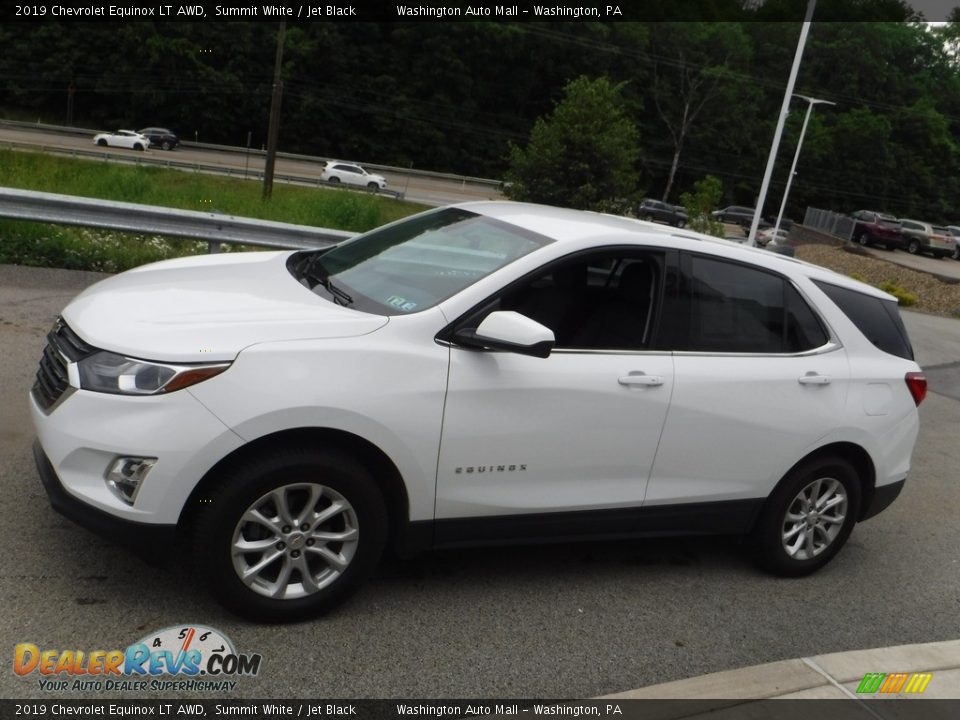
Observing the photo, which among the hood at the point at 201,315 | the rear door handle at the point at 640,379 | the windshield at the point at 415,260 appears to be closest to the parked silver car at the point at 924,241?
the windshield at the point at 415,260

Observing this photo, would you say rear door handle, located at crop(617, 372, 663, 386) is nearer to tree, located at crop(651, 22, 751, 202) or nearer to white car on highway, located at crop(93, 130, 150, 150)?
white car on highway, located at crop(93, 130, 150, 150)

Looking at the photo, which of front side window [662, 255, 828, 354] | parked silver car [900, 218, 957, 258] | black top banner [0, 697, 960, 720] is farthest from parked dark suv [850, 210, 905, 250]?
black top banner [0, 697, 960, 720]

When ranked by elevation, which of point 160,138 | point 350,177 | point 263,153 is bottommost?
point 263,153

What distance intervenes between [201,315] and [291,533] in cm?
93

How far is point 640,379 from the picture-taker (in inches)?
170

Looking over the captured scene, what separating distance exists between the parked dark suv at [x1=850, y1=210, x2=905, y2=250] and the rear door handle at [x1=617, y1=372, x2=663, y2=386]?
49.6m

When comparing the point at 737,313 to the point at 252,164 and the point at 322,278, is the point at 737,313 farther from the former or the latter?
the point at 252,164

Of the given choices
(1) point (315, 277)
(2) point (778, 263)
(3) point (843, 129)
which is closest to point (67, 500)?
(1) point (315, 277)

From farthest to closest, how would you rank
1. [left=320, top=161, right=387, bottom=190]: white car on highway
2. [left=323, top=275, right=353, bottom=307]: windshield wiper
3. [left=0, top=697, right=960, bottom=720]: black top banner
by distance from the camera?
[left=320, top=161, right=387, bottom=190]: white car on highway → [left=323, top=275, right=353, bottom=307]: windshield wiper → [left=0, top=697, right=960, bottom=720]: black top banner

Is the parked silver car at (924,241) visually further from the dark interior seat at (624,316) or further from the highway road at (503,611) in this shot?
the dark interior seat at (624,316)

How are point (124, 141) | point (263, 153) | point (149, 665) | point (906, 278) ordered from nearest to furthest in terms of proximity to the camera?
point (149, 665), point (906, 278), point (124, 141), point (263, 153)

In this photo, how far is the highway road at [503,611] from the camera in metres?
3.65

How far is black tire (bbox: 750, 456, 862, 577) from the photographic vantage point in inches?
193

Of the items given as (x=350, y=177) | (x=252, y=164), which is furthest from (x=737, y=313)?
(x=252, y=164)
